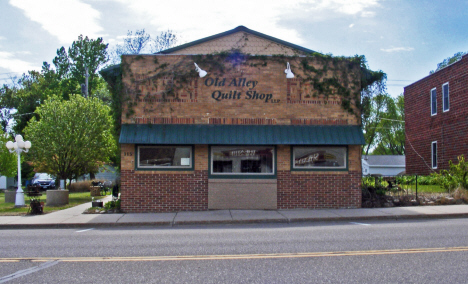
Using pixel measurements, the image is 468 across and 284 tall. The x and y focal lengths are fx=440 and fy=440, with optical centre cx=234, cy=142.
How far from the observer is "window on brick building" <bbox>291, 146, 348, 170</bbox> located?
51.4 feet

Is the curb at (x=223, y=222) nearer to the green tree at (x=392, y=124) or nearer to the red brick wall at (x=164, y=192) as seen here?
the red brick wall at (x=164, y=192)

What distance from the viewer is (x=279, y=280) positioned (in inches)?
238

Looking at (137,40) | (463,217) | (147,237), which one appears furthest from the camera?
(137,40)

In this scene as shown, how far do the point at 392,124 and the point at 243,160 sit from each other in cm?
4844

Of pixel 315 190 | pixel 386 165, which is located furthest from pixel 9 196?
pixel 386 165

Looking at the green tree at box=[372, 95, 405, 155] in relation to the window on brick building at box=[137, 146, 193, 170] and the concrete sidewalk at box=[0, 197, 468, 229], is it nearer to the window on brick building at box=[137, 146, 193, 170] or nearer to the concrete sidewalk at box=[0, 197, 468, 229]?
the concrete sidewalk at box=[0, 197, 468, 229]

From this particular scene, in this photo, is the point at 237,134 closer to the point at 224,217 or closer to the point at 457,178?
the point at 224,217

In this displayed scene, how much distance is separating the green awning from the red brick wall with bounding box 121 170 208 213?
1228mm

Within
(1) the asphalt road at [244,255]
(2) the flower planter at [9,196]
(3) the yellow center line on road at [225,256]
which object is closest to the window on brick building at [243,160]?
(1) the asphalt road at [244,255]

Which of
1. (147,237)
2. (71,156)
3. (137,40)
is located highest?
(137,40)

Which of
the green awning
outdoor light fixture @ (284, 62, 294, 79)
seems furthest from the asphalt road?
outdoor light fixture @ (284, 62, 294, 79)

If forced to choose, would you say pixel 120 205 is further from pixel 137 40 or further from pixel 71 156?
pixel 137 40

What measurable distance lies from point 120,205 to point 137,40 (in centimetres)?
2987

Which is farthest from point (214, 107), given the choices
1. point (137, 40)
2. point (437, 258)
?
point (137, 40)
